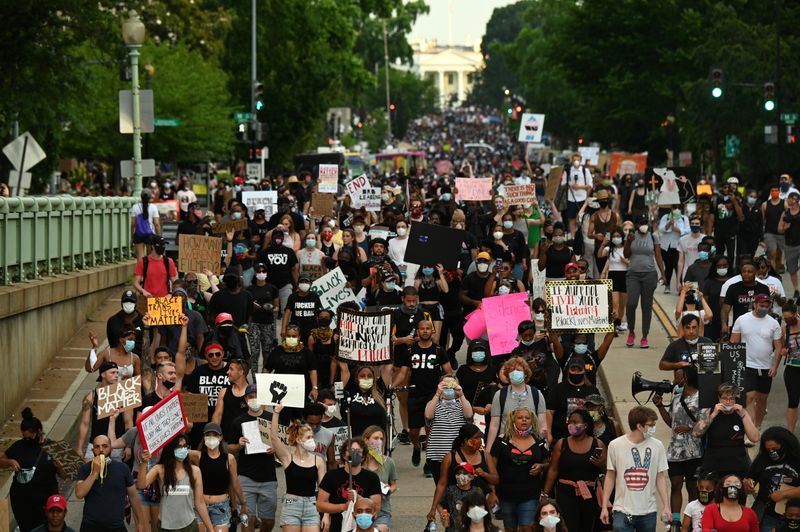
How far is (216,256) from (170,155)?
30.9m

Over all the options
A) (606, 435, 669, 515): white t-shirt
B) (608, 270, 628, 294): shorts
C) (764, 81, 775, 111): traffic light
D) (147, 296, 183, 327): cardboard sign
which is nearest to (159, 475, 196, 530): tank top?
(606, 435, 669, 515): white t-shirt

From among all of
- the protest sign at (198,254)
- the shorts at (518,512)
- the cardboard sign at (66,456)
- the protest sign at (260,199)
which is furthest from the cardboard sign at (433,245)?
the protest sign at (260,199)

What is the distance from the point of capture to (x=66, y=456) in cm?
1381

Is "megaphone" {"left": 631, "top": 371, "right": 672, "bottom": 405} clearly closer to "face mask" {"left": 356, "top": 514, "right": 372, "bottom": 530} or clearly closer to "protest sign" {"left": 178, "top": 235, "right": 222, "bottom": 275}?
"face mask" {"left": 356, "top": 514, "right": 372, "bottom": 530}

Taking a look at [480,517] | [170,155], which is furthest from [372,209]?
Result: [170,155]

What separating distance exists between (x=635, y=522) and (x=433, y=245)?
797 cm

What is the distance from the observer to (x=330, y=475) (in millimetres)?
12461

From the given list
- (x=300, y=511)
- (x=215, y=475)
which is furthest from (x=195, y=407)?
(x=300, y=511)

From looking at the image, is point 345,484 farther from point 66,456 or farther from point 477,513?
point 66,456

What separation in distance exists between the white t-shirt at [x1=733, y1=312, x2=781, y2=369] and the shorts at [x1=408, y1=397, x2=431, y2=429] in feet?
10.3

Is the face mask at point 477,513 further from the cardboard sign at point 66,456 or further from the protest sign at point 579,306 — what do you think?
the protest sign at point 579,306

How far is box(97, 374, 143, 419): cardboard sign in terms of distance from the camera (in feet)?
46.0

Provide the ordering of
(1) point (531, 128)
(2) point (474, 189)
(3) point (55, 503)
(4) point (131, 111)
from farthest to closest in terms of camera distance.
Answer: (1) point (531, 128) < (4) point (131, 111) < (2) point (474, 189) < (3) point (55, 503)

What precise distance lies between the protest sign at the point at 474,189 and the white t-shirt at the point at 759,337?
12.0 meters
